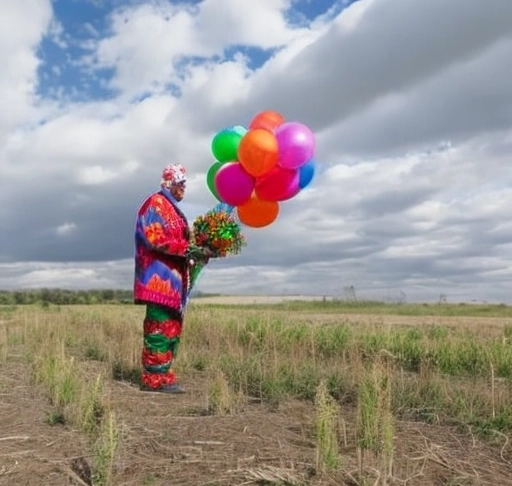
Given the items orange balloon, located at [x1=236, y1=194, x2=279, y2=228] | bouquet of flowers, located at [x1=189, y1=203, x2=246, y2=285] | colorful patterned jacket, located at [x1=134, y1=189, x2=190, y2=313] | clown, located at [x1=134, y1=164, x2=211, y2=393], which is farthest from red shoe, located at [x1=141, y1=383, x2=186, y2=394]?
orange balloon, located at [x1=236, y1=194, x2=279, y2=228]

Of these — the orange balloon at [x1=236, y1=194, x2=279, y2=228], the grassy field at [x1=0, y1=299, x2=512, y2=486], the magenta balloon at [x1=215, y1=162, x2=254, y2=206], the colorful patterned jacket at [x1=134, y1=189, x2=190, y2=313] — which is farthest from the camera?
the orange balloon at [x1=236, y1=194, x2=279, y2=228]

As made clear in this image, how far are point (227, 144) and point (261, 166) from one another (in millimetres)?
593

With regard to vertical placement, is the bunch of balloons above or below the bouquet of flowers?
above

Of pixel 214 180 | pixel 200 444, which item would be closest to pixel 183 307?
pixel 214 180

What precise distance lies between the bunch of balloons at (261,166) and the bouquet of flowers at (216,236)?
289 mm

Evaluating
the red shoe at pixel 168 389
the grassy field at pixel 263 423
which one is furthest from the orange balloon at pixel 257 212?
the red shoe at pixel 168 389

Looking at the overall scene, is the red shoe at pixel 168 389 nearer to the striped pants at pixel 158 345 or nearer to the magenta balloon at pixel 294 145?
the striped pants at pixel 158 345

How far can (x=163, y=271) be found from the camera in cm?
679

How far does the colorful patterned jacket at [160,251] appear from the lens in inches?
261

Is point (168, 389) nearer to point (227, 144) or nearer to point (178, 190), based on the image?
point (178, 190)

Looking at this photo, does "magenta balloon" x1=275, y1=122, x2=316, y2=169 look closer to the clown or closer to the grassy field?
the clown

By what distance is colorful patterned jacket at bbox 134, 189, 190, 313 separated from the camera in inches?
261

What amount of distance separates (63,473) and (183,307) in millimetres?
3061

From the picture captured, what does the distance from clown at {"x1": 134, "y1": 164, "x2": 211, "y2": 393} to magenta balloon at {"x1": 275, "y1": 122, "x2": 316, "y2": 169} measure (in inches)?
39.3
